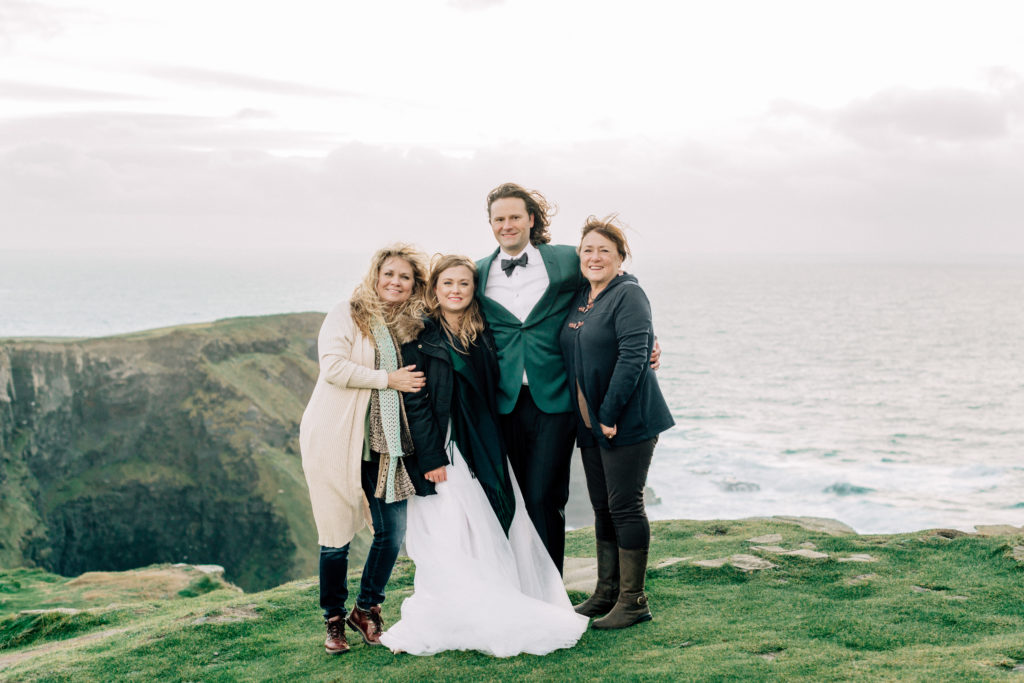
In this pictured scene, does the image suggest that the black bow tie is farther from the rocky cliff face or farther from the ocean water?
the rocky cliff face

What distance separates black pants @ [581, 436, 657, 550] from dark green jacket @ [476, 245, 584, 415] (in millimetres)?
503

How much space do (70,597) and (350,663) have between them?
10127 millimetres

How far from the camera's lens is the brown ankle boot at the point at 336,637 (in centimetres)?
595

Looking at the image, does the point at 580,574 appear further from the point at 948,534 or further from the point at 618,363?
the point at 948,534

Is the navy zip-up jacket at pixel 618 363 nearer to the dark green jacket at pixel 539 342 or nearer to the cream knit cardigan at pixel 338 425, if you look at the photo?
Result: the dark green jacket at pixel 539 342

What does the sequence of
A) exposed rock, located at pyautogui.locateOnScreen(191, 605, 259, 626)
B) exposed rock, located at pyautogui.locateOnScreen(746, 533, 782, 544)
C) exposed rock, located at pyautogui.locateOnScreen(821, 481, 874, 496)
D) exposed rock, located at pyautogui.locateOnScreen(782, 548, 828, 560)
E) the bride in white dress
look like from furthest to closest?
1. exposed rock, located at pyautogui.locateOnScreen(821, 481, 874, 496)
2. exposed rock, located at pyautogui.locateOnScreen(746, 533, 782, 544)
3. exposed rock, located at pyautogui.locateOnScreen(782, 548, 828, 560)
4. exposed rock, located at pyautogui.locateOnScreen(191, 605, 259, 626)
5. the bride in white dress

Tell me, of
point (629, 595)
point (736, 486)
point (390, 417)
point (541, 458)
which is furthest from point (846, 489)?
point (390, 417)

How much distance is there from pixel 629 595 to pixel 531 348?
212cm

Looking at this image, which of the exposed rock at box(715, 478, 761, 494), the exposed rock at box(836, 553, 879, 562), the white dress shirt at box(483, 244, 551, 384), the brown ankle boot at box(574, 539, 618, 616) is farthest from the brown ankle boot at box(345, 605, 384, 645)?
the exposed rock at box(715, 478, 761, 494)

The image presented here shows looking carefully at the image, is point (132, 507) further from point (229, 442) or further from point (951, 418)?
point (951, 418)

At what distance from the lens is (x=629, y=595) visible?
5910 mm

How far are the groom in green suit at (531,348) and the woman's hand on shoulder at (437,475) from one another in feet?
2.04

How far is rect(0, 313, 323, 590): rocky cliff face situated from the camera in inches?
1257

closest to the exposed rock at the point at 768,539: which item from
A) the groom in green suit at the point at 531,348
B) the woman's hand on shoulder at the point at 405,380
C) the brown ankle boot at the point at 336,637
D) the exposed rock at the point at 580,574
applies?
the exposed rock at the point at 580,574
